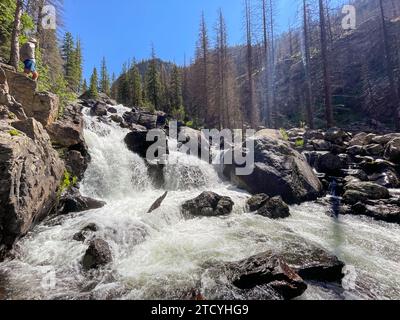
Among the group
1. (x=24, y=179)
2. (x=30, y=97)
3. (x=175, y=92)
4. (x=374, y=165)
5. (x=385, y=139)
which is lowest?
(x=24, y=179)

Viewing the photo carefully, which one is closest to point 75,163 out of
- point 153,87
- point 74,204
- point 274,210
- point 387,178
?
point 74,204

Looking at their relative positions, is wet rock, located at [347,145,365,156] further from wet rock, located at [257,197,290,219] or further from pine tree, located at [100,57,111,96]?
pine tree, located at [100,57,111,96]

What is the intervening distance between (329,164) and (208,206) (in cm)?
955

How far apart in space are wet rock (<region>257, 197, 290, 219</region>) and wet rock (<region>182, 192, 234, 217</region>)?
145cm

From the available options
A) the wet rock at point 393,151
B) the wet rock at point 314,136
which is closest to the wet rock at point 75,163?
the wet rock at point 314,136

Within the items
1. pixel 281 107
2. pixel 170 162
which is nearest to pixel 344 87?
pixel 281 107

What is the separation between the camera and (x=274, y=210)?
36.3 feet

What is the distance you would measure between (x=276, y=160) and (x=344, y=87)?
31.6 meters

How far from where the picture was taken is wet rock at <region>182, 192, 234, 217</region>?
1085cm

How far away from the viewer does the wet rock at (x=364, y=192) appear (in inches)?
484

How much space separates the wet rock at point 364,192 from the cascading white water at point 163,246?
1375mm

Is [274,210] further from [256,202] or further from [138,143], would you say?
[138,143]

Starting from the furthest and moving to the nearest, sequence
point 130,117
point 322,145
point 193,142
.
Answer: point 130,117, point 193,142, point 322,145
